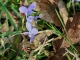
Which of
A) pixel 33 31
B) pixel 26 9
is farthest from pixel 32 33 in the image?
pixel 26 9

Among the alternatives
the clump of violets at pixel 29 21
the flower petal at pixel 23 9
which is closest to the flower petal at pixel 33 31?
the clump of violets at pixel 29 21

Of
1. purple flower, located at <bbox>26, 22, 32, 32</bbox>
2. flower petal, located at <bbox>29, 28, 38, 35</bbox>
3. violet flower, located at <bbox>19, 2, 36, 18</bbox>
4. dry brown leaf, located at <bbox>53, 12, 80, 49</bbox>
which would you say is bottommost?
dry brown leaf, located at <bbox>53, 12, 80, 49</bbox>

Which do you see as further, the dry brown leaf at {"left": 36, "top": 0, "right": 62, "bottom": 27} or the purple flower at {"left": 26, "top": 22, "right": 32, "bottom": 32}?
the dry brown leaf at {"left": 36, "top": 0, "right": 62, "bottom": 27}

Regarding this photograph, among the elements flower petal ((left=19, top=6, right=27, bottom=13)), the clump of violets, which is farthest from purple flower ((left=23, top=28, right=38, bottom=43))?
flower petal ((left=19, top=6, right=27, bottom=13))

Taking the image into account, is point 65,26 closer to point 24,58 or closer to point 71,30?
point 71,30

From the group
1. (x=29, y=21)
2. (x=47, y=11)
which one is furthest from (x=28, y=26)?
(x=47, y=11)

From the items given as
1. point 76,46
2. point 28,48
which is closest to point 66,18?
point 76,46

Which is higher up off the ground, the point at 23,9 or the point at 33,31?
the point at 23,9

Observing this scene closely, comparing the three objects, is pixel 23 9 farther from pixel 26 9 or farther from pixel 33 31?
pixel 33 31

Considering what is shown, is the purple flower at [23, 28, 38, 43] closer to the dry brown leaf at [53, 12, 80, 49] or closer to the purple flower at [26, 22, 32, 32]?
the purple flower at [26, 22, 32, 32]

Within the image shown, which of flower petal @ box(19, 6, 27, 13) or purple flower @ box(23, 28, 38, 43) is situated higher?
flower petal @ box(19, 6, 27, 13)

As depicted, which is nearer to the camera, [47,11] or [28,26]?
[28,26]
